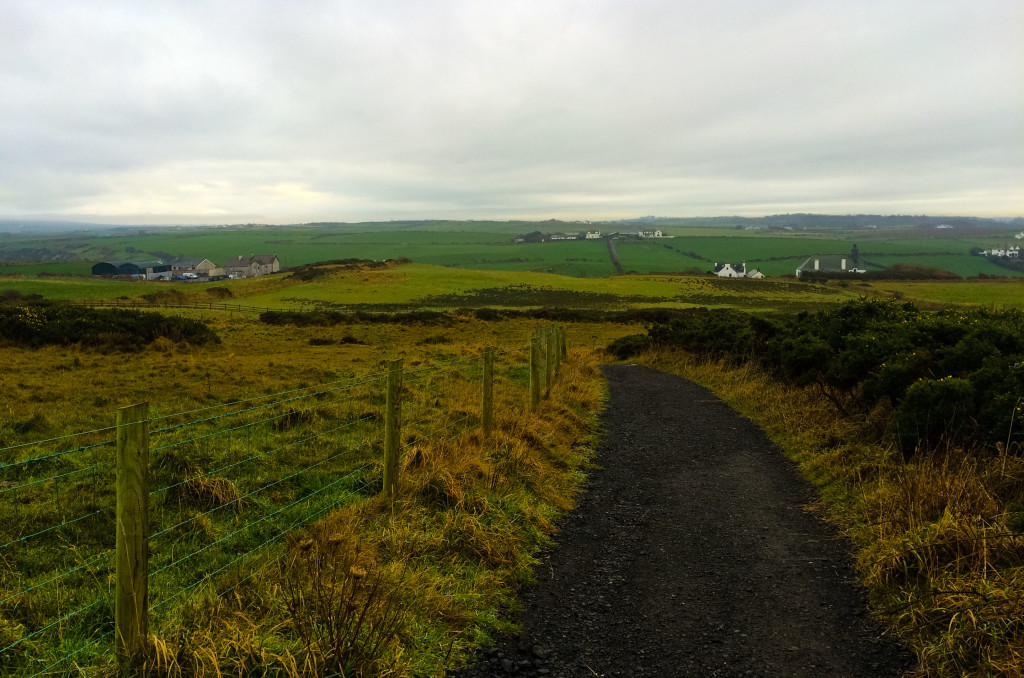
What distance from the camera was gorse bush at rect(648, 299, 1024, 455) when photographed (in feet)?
26.2

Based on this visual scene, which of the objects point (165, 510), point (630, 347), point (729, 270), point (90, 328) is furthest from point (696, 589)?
point (729, 270)

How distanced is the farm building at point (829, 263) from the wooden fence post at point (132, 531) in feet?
538

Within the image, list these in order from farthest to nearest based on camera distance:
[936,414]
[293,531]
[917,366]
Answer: [917,366] → [936,414] → [293,531]

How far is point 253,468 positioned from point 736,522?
6.65 meters

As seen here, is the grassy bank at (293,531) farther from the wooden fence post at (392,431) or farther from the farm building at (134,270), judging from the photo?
the farm building at (134,270)

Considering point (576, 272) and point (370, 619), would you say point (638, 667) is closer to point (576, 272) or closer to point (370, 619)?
point (370, 619)

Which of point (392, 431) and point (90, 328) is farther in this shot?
point (90, 328)

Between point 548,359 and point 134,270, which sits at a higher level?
point 548,359

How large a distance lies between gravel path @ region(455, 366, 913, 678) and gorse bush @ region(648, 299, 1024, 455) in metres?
1.87

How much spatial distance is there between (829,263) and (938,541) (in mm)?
175835

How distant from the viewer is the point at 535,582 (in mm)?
5930

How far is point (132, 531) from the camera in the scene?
12.7 ft

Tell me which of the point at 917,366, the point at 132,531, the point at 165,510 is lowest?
the point at 165,510

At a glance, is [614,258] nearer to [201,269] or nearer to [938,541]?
[201,269]
